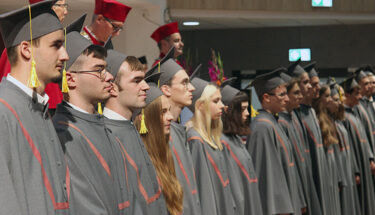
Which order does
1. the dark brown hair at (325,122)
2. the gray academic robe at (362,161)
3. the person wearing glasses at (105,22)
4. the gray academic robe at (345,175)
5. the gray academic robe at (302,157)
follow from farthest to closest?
the gray academic robe at (362,161)
the gray academic robe at (345,175)
the dark brown hair at (325,122)
the gray academic robe at (302,157)
the person wearing glasses at (105,22)

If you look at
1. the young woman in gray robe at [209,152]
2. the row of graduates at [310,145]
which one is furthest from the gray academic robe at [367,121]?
the young woman in gray robe at [209,152]

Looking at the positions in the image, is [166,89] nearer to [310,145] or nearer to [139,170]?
[139,170]

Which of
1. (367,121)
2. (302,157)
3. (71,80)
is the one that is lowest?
(367,121)

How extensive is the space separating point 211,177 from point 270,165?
50.8 inches

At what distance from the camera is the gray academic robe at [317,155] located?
285 inches

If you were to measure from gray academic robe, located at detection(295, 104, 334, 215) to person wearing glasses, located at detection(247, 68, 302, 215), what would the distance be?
0.67 meters

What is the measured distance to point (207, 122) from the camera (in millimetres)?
5246

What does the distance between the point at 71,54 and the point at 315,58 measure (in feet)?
35.8

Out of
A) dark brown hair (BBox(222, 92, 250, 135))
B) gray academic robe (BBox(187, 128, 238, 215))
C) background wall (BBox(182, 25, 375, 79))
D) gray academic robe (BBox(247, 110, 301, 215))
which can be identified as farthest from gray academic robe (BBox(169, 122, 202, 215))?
background wall (BBox(182, 25, 375, 79))

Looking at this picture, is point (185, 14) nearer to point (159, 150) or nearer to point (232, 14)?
point (232, 14)

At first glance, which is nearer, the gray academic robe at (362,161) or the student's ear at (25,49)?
the student's ear at (25,49)

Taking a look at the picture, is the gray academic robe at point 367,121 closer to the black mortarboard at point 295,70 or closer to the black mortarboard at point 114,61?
the black mortarboard at point 295,70

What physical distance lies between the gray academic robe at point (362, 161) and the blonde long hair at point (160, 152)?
17.1 feet

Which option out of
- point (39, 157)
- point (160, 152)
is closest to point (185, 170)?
point (160, 152)
